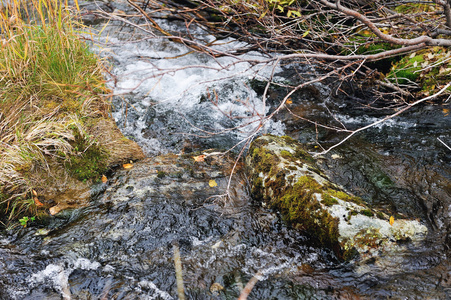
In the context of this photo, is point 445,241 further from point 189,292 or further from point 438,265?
point 189,292

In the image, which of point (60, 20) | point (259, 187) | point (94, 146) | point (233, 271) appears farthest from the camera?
point (60, 20)

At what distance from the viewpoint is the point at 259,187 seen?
364 cm

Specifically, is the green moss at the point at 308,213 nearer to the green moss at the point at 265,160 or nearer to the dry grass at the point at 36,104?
the green moss at the point at 265,160

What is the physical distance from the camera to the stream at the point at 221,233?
2666 mm

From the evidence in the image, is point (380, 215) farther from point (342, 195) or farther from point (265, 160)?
point (265, 160)

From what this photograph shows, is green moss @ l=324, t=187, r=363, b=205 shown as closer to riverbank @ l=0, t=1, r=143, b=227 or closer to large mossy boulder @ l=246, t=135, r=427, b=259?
large mossy boulder @ l=246, t=135, r=427, b=259

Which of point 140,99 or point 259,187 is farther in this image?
point 140,99

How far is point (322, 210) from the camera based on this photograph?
3.01 meters

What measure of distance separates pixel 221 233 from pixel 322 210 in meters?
1.09

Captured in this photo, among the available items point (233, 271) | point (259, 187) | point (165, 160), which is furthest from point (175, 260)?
point (165, 160)

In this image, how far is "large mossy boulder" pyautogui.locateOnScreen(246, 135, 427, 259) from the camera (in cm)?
284

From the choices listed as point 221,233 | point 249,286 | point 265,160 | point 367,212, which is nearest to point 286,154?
Result: point 265,160

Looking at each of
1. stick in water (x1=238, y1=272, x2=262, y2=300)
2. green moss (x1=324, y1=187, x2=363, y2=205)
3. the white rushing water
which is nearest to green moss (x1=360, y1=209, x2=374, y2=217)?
green moss (x1=324, y1=187, x2=363, y2=205)

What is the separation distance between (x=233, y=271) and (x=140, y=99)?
411cm
